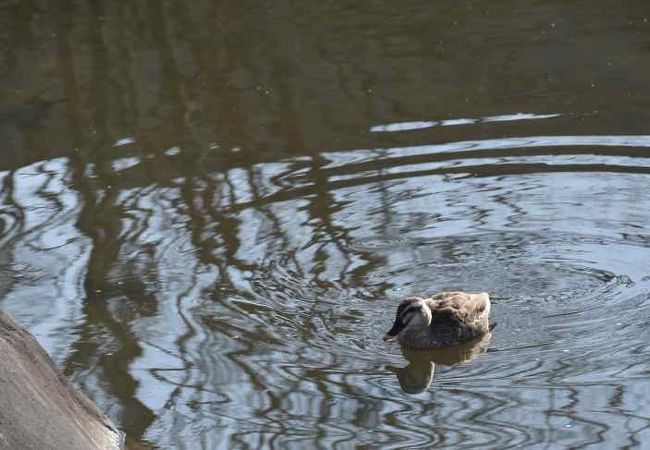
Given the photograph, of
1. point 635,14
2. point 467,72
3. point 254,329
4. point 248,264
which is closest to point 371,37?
point 467,72

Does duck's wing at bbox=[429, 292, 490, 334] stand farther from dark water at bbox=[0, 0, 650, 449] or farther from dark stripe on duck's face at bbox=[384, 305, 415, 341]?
dark stripe on duck's face at bbox=[384, 305, 415, 341]

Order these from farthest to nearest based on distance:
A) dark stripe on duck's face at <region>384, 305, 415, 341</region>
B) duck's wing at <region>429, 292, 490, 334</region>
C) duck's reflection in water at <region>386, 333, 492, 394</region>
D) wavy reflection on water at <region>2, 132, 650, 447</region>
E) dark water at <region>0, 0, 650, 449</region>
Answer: duck's wing at <region>429, 292, 490, 334</region> < dark stripe on duck's face at <region>384, 305, 415, 341</region> < duck's reflection in water at <region>386, 333, 492, 394</region> < dark water at <region>0, 0, 650, 449</region> < wavy reflection on water at <region>2, 132, 650, 447</region>

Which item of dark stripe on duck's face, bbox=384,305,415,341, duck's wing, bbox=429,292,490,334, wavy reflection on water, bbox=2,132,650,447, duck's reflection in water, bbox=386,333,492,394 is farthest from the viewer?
duck's wing, bbox=429,292,490,334

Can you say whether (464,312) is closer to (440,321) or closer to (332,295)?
(440,321)

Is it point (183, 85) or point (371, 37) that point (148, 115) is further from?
point (371, 37)

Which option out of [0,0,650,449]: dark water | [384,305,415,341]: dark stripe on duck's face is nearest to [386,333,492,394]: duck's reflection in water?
[0,0,650,449]: dark water

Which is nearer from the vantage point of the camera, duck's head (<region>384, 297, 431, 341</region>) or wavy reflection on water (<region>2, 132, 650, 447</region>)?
wavy reflection on water (<region>2, 132, 650, 447</region>)

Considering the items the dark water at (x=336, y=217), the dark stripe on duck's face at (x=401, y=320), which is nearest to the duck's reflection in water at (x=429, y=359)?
the dark water at (x=336, y=217)

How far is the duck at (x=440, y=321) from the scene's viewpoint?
8.07 metres

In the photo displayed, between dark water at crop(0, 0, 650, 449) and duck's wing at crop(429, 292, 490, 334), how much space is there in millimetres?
128

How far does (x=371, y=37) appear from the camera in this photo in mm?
14961

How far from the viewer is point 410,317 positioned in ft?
26.4

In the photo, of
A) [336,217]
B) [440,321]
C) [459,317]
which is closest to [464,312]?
[459,317]

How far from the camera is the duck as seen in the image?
26.5 feet
